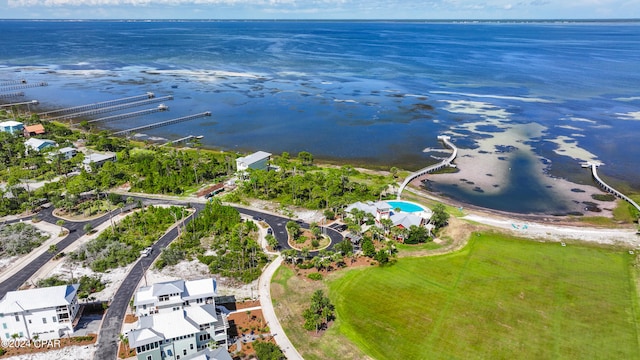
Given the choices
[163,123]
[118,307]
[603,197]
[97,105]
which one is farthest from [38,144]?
[603,197]

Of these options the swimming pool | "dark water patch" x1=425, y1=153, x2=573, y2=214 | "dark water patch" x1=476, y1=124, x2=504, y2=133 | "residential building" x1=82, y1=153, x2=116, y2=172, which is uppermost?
"dark water patch" x1=476, y1=124, x2=504, y2=133

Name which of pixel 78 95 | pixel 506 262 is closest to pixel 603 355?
pixel 506 262

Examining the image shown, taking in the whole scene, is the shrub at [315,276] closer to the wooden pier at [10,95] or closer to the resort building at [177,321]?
the resort building at [177,321]

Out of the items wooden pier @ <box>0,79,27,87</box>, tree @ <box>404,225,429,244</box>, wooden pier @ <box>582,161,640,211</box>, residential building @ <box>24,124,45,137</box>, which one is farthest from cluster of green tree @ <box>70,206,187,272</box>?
wooden pier @ <box>0,79,27,87</box>

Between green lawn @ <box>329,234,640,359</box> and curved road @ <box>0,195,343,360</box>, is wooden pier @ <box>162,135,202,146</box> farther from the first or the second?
green lawn @ <box>329,234,640,359</box>

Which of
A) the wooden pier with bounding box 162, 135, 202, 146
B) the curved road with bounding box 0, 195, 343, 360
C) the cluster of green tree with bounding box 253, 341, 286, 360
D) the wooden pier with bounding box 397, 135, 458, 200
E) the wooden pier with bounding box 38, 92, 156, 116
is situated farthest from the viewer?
the wooden pier with bounding box 38, 92, 156, 116

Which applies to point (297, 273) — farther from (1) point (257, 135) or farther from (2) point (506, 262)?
(1) point (257, 135)
